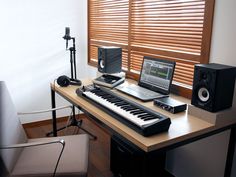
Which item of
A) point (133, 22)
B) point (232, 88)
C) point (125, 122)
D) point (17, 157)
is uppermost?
point (133, 22)

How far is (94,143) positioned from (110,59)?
107cm

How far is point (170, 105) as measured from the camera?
1704 millimetres

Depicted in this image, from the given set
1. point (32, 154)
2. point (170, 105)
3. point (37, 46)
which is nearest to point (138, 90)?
point (170, 105)

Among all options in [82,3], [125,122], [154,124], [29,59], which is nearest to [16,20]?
[29,59]

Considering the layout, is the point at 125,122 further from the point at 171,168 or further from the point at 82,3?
the point at 82,3

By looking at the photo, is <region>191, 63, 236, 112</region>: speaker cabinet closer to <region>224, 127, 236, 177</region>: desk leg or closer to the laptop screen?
<region>224, 127, 236, 177</region>: desk leg

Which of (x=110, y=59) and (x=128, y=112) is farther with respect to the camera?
(x=110, y=59)

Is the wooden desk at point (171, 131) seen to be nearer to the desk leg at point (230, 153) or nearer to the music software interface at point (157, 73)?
the desk leg at point (230, 153)

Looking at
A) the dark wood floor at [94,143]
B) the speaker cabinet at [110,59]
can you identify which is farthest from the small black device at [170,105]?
the dark wood floor at [94,143]

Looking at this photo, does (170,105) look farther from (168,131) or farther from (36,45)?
(36,45)

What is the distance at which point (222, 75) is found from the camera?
4.77ft

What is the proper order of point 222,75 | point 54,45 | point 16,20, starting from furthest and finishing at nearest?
point 54,45 → point 16,20 → point 222,75

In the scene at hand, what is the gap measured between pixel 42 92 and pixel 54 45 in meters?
0.65

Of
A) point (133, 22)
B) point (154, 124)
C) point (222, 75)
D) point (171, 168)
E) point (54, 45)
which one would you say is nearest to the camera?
point (154, 124)
